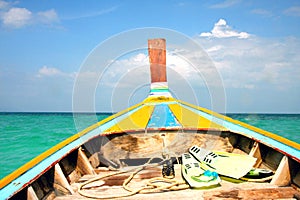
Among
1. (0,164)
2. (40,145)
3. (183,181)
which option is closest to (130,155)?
(183,181)

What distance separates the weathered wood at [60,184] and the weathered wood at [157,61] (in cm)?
430

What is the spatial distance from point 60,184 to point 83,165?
1.84 feet

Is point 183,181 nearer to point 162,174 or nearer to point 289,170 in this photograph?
point 162,174

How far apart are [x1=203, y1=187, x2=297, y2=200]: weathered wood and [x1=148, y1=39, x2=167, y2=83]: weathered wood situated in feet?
14.6

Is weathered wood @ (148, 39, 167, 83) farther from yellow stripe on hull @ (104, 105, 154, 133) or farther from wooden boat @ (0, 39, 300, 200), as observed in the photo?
wooden boat @ (0, 39, 300, 200)

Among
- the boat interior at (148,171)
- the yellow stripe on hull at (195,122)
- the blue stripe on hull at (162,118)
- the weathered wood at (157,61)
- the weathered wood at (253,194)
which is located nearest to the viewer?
the weathered wood at (253,194)

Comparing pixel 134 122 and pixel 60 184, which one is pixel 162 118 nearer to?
pixel 134 122

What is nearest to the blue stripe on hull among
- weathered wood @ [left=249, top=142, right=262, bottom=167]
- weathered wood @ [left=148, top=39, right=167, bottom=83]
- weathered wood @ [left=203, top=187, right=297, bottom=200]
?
weathered wood @ [left=148, top=39, right=167, bottom=83]

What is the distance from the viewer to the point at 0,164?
865 centimetres

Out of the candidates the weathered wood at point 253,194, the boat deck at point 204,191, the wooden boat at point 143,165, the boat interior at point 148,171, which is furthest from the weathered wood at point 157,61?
the weathered wood at point 253,194

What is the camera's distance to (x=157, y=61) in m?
6.32

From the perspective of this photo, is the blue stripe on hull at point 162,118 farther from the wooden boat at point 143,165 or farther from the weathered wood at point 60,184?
the weathered wood at point 60,184

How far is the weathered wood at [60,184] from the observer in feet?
7.32

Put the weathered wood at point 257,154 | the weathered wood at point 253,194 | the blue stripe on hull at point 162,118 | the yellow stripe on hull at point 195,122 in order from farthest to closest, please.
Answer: the blue stripe on hull at point 162,118 < the yellow stripe on hull at point 195,122 < the weathered wood at point 257,154 < the weathered wood at point 253,194
